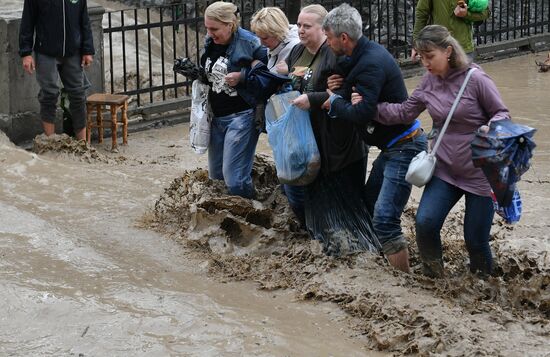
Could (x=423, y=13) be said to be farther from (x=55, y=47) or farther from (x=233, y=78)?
(x=233, y=78)

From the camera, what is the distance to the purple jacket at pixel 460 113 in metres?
5.88

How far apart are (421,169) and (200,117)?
223 centimetres

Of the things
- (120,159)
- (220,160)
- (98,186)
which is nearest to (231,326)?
(220,160)

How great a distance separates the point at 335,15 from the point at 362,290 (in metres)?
1.58

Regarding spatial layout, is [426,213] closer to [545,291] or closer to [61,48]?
[545,291]

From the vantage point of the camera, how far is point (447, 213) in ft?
20.2

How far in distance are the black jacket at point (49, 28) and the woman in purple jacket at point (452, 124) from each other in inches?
184

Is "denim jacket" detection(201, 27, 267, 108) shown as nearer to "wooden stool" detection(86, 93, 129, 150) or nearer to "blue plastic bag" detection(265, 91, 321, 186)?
"blue plastic bag" detection(265, 91, 321, 186)

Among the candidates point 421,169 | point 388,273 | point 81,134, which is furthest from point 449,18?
point 421,169

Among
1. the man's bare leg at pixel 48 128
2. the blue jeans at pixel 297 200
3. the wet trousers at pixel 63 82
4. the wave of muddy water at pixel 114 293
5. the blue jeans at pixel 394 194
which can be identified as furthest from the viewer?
the man's bare leg at pixel 48 128

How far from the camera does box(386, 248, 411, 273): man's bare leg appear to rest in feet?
21.2

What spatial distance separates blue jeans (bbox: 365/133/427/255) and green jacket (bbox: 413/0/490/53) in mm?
4078

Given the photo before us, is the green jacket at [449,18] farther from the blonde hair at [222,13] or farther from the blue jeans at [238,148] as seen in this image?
the blonde hair at [222,13]

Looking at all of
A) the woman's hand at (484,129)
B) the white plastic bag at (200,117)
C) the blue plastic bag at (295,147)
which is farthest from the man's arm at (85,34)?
the woman's hand at (484,129)
